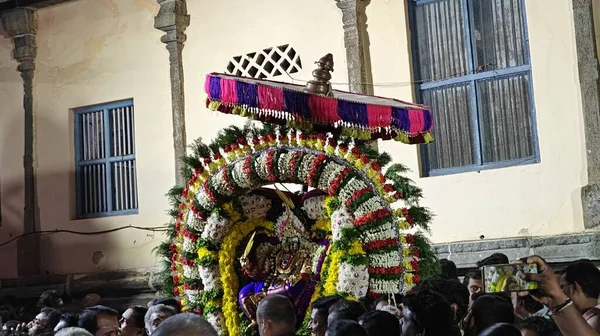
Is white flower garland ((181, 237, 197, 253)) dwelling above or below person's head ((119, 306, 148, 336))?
above

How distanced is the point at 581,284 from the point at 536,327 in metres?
0.37

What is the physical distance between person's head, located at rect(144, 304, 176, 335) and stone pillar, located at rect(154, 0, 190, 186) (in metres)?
4.42

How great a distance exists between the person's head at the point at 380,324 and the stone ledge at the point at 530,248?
450 cm

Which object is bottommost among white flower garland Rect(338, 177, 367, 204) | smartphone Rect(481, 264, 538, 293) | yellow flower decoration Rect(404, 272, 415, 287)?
yellow flower decoration Rect(404, 272, 415, 287)

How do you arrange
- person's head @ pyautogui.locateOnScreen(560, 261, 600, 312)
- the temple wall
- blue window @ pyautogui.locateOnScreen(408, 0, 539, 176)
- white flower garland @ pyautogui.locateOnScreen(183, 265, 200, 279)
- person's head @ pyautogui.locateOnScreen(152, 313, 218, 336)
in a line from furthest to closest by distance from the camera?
blue window @ pyautogui.locateOnScreen(408, 0, 539, 176)
the temple wall
white flower garland @ pyautogui.locateOnScreen(183, 265, 200, 279)
person's head @ pyautogui.locateOnScreen(560, 261, 600, 312)
person's head @ pyautogui.locateOnScreen(152, 313, 218, 336)

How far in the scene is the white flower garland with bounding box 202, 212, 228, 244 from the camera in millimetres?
8016

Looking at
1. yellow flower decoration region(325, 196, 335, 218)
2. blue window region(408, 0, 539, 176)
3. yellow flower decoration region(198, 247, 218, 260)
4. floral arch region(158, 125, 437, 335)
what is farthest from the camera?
blue window region(408, 0, 539, 176)

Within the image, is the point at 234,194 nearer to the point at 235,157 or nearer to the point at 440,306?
the point at 235,157

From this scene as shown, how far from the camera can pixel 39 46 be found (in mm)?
13078

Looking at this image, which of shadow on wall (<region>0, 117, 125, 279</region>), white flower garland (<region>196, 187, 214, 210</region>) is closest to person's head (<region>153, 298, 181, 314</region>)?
white flower garland (<region>196, 187, 214, 210</region>)

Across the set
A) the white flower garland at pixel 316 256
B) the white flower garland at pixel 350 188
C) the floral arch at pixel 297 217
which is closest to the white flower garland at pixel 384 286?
the floral arch at pixel 297 217

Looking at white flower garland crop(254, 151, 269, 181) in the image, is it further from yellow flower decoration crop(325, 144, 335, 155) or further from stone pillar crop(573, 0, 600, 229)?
stone pillar crop(573, 0, 600, 229)

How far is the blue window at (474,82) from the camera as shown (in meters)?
9.77

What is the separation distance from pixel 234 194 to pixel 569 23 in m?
3.74
